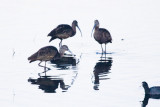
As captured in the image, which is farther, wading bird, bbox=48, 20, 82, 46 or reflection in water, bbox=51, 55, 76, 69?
wading bird, bbox=48, 20, 82, 46

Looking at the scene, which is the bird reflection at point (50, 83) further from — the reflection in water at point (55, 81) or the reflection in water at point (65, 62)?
the reflection in water at point (65, 62)

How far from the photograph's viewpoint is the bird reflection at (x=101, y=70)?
15506 millimetres

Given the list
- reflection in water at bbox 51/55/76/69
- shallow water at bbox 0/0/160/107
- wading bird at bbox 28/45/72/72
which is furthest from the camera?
reflection in water at bbox 51/55/76/69

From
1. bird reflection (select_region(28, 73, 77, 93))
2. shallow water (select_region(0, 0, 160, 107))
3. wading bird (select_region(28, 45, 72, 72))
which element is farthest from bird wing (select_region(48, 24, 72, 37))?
bird reflection (select_region(28, 73, 77, 93))

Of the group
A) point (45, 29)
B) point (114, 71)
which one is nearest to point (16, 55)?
point (114, 71)

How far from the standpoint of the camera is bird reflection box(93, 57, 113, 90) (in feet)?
50.9

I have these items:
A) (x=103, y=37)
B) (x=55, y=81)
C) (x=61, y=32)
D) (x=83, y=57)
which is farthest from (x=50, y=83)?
(x=61, y=32)

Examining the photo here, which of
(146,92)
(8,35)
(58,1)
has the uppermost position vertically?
(58,1)

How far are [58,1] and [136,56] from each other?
14.8m

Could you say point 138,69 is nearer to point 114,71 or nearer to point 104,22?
point 114,71

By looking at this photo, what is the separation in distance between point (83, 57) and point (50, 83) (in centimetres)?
408

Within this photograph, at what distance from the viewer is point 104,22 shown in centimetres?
2727

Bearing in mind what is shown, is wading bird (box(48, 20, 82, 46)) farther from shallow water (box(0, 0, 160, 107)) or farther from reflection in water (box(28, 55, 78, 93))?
reflection in water (box(28, 55, 78, 93))

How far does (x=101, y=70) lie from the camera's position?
1712cm
